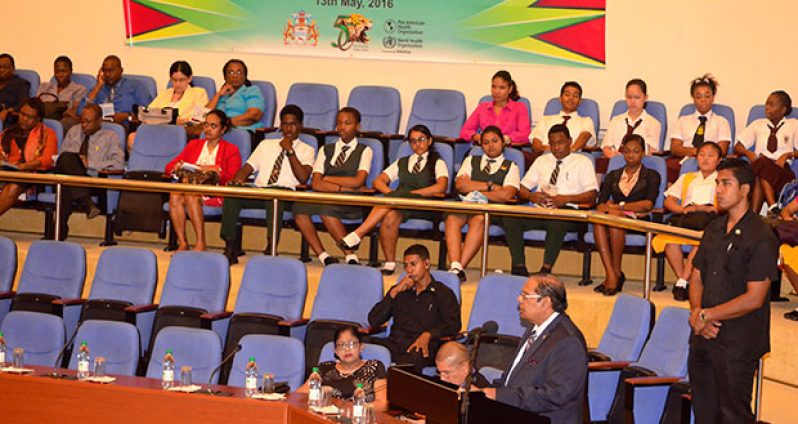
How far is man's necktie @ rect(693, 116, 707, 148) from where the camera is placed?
10.1 meters

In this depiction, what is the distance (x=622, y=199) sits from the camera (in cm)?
889

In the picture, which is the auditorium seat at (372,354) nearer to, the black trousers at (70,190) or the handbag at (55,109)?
the black trousers at (70,190)

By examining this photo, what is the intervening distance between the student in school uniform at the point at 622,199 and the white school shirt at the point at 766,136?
1.23m

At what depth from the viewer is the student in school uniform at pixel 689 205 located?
324 inches

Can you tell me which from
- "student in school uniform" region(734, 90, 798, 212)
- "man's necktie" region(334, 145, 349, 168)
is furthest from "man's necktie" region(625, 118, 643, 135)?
"man's necktie" region(334, 145, 349, 168)

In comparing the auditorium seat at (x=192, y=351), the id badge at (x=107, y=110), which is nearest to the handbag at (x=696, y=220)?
the auditorium seat at (x=192, y=351)

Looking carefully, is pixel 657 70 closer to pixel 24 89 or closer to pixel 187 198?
pixel 187 198

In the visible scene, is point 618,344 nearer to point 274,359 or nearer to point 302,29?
point 274,359

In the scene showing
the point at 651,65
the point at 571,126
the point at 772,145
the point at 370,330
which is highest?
the point at 651,65

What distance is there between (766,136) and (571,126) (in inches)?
60.1

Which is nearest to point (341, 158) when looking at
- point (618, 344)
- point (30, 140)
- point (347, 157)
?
point (347, 157)

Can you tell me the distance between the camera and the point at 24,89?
38.1 feet

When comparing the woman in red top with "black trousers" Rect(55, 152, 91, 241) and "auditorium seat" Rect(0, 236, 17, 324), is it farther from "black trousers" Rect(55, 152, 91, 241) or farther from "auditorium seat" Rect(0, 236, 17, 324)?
"auditorium seat" Rect(0, 236, 17, 324)

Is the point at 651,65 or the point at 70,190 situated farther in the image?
the point at 651,65
